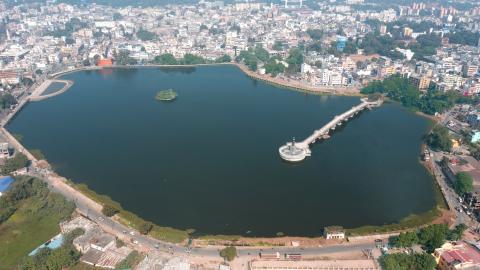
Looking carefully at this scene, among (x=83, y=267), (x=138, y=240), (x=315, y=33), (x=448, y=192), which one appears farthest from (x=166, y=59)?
(x=448, y=192)

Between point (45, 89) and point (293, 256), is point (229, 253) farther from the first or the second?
point (45, 89)

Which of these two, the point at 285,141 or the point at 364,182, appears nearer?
the point at 364,182

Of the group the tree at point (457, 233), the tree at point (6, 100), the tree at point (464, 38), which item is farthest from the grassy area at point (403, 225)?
the tree at point (464, 38)

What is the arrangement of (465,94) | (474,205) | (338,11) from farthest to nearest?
1. (338,11)
2. (465,94)
3. (474,205)

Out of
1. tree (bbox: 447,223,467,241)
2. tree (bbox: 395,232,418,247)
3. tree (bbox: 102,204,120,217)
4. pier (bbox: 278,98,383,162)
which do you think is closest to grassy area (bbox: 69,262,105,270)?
tree (bbox: 102,204,120,217)

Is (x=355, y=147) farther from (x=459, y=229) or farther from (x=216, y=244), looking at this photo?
(x=216, y=244)

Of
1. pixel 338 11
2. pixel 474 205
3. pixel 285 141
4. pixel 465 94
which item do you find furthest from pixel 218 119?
pixel 338 11
